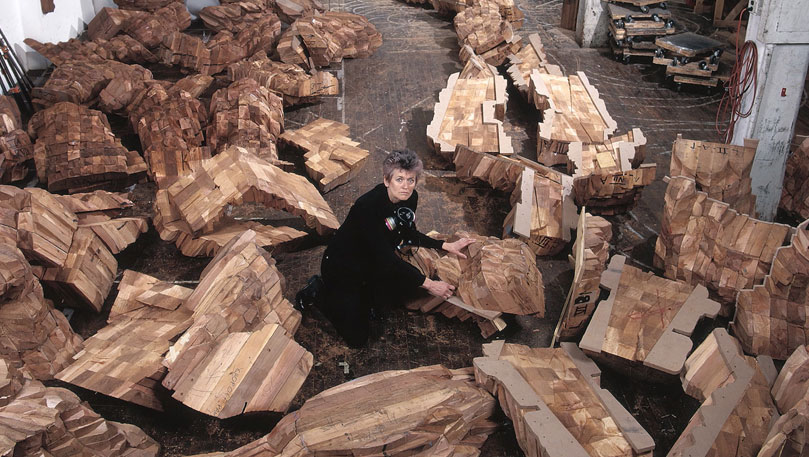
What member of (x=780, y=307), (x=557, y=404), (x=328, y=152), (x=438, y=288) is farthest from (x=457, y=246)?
(x=328, y=152)

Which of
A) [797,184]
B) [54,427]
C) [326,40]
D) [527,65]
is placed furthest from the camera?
[326,40]

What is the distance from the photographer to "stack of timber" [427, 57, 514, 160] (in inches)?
284

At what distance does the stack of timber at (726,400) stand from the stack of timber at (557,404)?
0.32m

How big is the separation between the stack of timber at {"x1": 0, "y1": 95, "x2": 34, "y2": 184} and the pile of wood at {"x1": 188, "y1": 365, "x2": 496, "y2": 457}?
15.6ft

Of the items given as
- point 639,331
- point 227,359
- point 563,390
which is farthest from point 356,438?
point 639,331

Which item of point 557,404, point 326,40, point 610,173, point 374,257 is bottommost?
point 557,404

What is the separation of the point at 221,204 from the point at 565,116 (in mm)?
4059

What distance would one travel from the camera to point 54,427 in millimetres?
3717

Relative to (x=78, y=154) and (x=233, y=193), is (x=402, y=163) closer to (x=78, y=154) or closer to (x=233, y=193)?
(x=233, y=193)

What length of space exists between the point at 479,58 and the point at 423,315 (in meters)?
4.93

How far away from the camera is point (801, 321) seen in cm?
487

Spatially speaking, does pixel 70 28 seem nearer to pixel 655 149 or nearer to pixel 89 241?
pixel 89 241

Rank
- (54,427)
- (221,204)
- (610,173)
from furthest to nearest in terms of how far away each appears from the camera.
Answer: (610,173)
(221,204)
(54,427)

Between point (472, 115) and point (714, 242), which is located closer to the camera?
point (714, 242)
